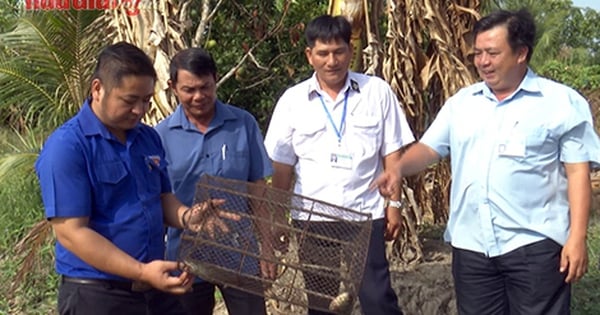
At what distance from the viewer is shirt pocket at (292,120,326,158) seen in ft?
11.2

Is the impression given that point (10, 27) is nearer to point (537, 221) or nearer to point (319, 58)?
point (319, 58)

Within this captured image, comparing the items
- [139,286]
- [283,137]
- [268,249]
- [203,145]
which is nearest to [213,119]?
[203,145]

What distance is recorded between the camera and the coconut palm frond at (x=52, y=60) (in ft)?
18.2

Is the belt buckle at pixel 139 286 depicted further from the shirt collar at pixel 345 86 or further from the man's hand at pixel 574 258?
the man's hand at pixel 574 258

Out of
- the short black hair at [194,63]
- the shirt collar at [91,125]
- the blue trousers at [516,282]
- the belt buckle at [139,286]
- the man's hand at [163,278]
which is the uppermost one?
the short black hair at [194,63]

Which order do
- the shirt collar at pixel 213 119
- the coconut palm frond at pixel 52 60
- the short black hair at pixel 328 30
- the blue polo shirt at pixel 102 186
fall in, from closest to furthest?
1. the blue polo shirt at pixel 102 186
2. the shirt collar at pixel 213 119
3. the short black hair at pixel 328 30
4. the coconut palm frond at pixel 52 60

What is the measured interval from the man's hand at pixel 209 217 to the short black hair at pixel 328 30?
105cm

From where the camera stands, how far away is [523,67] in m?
2.95

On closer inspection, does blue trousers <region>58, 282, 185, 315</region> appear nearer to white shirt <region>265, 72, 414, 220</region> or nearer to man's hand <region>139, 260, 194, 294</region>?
man's hand <region>139, 260, 194, 294</region>

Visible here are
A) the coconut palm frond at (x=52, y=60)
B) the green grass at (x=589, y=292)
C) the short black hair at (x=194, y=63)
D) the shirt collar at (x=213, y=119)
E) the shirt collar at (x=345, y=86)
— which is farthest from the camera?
the coconut palm frond at (x=52, y=60)

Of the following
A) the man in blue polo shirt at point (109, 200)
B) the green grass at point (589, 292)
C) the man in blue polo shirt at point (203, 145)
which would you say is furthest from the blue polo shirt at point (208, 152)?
the green grass at point (589, 292)

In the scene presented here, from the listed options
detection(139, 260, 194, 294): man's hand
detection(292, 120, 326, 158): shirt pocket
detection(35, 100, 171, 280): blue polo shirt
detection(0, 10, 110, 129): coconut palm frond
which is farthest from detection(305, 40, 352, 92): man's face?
detection(0, 10, 110, 129): coconut palm frond

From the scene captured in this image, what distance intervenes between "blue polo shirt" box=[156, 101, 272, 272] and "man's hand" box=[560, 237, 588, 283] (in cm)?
127

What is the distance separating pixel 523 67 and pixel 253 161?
1.20m
